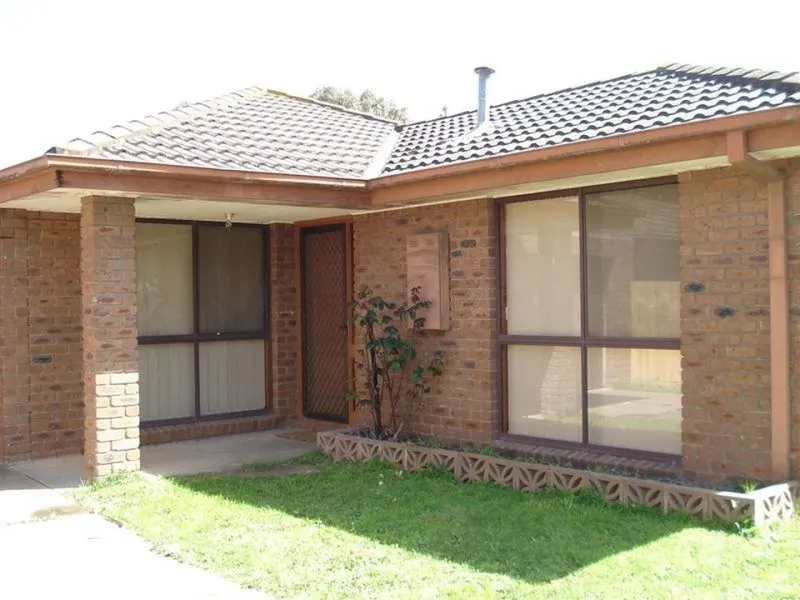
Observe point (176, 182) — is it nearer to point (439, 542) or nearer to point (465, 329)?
point (465, 329)

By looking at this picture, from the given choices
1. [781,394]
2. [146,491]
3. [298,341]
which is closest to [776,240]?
[781,394]

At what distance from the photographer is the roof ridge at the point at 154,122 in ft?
23.7

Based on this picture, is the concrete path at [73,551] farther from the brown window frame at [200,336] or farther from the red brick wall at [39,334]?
the brown window frame at [200,336]

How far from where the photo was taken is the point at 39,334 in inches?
356

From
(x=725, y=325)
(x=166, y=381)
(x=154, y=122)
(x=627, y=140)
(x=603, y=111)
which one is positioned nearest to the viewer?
(x=627, y=140)

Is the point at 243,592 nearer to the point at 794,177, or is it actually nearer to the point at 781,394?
the point at 781,394

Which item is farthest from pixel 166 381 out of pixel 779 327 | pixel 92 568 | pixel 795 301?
pixel 795 301

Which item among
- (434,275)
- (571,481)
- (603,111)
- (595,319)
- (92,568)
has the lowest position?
(92,568)

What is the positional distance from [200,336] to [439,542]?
545 cm

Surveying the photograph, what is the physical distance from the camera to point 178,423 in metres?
10.1

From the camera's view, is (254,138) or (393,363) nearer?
(393,363)

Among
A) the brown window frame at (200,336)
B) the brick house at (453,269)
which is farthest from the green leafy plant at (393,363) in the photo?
the brown window frame at (200,336)

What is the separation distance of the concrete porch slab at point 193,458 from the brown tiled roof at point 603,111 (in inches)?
131

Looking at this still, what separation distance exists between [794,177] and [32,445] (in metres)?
7.71
